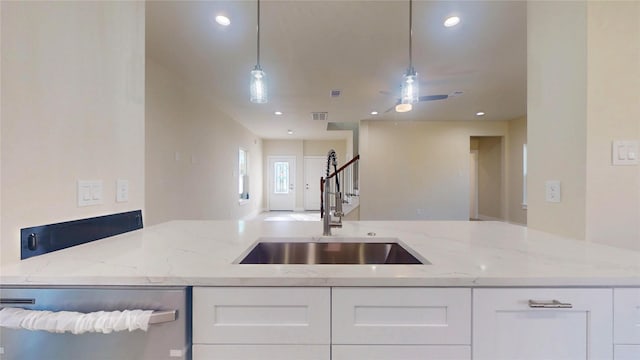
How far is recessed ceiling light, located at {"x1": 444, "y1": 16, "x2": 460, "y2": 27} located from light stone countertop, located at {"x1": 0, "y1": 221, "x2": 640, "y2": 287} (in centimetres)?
190

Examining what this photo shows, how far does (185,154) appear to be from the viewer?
12.4 ft

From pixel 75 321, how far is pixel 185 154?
334 centimetres

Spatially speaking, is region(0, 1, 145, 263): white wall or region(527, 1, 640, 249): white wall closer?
region(0, 1, 145, 263): white wall

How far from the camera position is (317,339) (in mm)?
809

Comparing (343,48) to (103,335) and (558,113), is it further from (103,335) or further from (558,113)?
(103,335)

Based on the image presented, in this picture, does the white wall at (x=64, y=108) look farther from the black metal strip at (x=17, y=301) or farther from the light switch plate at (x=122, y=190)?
the black metal strip at (x=17, y=301)

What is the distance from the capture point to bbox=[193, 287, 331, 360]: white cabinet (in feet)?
2.65

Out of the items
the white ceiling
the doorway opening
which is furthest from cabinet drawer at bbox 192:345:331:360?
the doorway opening

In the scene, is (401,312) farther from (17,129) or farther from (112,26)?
(112,26)

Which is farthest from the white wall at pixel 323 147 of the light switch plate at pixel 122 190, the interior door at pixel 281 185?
the light switch plate at pixel 122 190

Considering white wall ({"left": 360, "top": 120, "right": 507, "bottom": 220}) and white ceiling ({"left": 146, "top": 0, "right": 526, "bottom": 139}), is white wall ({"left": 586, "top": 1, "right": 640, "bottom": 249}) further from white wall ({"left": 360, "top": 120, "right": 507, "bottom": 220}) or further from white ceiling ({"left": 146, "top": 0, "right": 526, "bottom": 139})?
white wall ({"left": 360, "top": 120, "right": 507, "bottom": 220})

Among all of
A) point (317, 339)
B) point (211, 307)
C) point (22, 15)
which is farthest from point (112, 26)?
point (317, 339)

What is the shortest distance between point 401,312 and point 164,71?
144 inches

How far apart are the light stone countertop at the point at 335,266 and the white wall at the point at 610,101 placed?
0.33 metres
